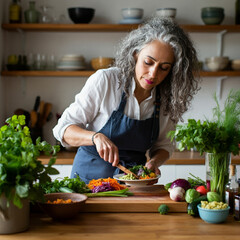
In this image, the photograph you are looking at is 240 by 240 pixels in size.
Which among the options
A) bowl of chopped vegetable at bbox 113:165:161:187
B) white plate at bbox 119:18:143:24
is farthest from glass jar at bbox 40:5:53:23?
bowl of chopped vegetable at bbox 113:165:161:187

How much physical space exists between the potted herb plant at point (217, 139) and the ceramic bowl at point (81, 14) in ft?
8.18

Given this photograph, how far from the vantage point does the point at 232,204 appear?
1890 millimetres

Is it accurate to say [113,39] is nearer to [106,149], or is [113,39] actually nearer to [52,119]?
[52,119]

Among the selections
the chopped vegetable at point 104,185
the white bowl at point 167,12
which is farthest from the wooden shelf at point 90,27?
the chopped vegetable at point 104,185

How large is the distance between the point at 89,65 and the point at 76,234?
2.99 meters

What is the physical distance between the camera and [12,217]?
159 centimetres

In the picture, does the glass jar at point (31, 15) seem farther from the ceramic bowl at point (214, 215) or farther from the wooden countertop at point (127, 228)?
the ceramic bowl at point (214, 215)

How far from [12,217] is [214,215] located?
74 centimetres

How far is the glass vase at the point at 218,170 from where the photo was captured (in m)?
1.91

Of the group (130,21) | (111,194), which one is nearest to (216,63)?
(130,21)

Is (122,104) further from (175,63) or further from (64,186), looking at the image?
(64,186)

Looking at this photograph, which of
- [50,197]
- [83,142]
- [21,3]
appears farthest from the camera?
[21,3]

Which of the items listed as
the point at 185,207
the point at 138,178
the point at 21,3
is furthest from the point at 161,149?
the point at 21,3

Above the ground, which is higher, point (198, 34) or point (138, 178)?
point (198, 34)
